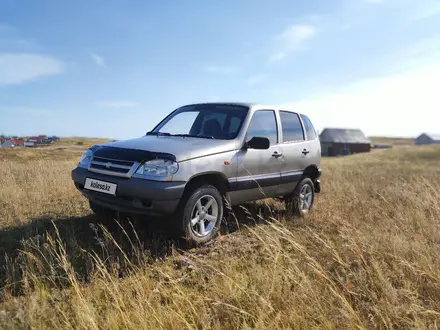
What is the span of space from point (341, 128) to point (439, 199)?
65.2 metres

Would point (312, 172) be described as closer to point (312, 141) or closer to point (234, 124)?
point (312, 141)

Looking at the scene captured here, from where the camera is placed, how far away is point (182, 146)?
405 centimetres

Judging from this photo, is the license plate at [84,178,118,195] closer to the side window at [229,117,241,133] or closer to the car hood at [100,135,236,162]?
the car hood at [100,135,236,162]

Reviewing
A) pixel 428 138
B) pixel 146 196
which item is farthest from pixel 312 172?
pixel 428 138

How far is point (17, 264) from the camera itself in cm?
335

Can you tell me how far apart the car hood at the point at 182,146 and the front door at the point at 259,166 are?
35 cm

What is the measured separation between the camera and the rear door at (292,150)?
5387 millimetres

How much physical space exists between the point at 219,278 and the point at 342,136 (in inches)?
2672

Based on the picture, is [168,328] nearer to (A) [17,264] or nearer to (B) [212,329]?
(B) [212,329]

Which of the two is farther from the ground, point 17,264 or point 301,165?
point 301,165

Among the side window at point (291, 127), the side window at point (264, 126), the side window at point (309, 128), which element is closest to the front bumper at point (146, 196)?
the side window at point (264, 126)

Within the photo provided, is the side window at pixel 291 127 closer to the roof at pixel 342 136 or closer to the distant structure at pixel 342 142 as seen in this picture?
the distant structure at pixel 342 142

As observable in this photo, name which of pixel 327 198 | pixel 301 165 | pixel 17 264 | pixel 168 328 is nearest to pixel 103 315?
pixel 168 328

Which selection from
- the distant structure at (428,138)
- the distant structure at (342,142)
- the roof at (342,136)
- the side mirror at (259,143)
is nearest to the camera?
the side mirror at (259,143)
